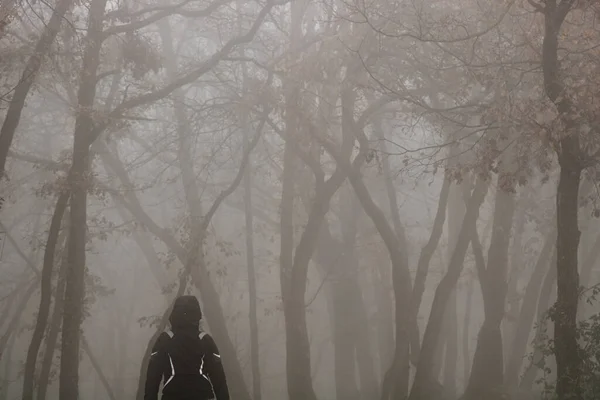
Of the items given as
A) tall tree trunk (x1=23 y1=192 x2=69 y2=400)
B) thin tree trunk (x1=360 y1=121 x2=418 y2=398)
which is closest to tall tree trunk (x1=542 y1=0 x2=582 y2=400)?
thin tree trunk (x1=360 y1=121 x2=418 y2=398)

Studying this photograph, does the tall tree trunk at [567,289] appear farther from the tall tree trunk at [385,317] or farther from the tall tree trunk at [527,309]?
the tall tree trunk at [385,317]

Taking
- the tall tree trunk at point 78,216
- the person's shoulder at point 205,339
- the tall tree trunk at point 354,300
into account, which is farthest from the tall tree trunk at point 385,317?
the person's shoulder at point 205,339

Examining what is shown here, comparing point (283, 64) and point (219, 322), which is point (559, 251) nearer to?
point (283, 64)

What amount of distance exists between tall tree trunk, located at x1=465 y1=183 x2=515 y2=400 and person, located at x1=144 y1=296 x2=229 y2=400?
32.1 ft

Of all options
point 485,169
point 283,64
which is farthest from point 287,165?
point 485,169

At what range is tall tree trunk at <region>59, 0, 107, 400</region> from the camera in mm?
12062

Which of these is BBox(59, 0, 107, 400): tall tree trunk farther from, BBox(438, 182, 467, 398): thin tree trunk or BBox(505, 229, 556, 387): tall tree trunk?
BBox(505, 229, 556, 387): tall tree trunk

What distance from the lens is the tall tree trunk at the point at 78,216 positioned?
12.1 metres

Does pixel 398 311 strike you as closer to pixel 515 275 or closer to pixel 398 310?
pixel 398 310

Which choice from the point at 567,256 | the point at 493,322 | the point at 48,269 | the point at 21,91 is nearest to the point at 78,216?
the point at 48,269

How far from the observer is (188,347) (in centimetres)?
564

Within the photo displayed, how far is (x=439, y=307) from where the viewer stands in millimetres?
14781

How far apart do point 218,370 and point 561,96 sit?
5.82 meters

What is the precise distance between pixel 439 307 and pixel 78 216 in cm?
771
